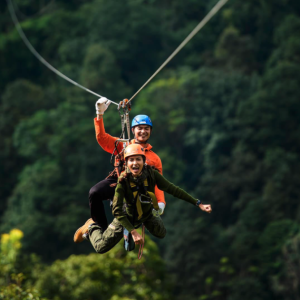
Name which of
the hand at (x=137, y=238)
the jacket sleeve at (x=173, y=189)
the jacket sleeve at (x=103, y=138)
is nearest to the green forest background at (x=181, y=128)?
the jacket sleeve at (x=103, y=138)

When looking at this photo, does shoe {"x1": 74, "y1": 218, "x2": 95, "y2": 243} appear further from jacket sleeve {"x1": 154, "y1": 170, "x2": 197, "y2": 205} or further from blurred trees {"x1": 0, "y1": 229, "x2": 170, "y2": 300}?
blurred trees {"x1": 0, "y1": 229, "x2": 170, "y2": 300}

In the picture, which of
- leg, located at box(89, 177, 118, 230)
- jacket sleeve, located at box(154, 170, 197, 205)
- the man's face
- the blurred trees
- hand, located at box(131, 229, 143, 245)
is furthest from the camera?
the blurred trees

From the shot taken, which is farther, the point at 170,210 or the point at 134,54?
the point at 134,54

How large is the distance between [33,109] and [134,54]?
29.6 ft

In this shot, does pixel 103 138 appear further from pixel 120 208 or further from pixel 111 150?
pixel 120 208

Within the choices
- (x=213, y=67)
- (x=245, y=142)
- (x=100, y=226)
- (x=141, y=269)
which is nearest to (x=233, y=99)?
(x=245, y=142)

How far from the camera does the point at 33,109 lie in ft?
135

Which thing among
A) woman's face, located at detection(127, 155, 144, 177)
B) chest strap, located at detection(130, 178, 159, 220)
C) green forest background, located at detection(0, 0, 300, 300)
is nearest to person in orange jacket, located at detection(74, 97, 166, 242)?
chest strap, located at detection(130, 178, 159, 220)

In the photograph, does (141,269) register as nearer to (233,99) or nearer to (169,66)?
(233,99)

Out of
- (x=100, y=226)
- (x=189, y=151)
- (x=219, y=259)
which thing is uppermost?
(x=189, y=151)

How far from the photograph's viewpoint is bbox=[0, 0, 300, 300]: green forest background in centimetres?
3100

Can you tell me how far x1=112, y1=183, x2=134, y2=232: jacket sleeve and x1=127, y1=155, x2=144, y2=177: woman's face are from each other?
18 cm

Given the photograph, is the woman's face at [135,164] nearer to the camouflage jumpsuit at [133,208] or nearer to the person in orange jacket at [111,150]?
the camouflage jumpsuit at [133,208]

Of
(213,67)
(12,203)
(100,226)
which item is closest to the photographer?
(100,226)
